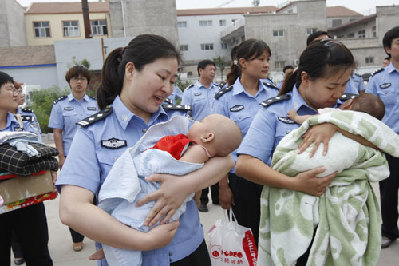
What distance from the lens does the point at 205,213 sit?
437cm

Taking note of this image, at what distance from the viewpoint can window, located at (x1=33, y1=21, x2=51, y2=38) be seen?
3077cm

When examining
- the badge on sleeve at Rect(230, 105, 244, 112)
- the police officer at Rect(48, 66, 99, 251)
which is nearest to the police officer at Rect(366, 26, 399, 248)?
the badge on sleeve at Rect(230, 105, 244, 112)

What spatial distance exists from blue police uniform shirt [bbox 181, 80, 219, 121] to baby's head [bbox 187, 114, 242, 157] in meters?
3.83

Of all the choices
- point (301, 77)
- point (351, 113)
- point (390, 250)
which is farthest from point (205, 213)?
point (351, 113)

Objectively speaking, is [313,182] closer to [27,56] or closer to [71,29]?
[27,56]

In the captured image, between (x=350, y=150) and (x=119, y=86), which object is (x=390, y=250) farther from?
(x=119, y=86)

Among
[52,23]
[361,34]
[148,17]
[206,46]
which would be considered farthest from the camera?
[206,46]

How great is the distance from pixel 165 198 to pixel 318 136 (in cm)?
68

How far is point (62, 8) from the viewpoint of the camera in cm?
3153

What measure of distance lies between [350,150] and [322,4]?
3098cm

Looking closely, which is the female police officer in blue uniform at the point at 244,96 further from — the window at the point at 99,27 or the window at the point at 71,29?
the window at the point at 71,29

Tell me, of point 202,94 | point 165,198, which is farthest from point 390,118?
point 202,94

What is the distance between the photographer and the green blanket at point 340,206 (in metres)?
1.34

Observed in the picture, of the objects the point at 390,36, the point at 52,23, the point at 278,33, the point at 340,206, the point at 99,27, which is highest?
the point at 52,23
